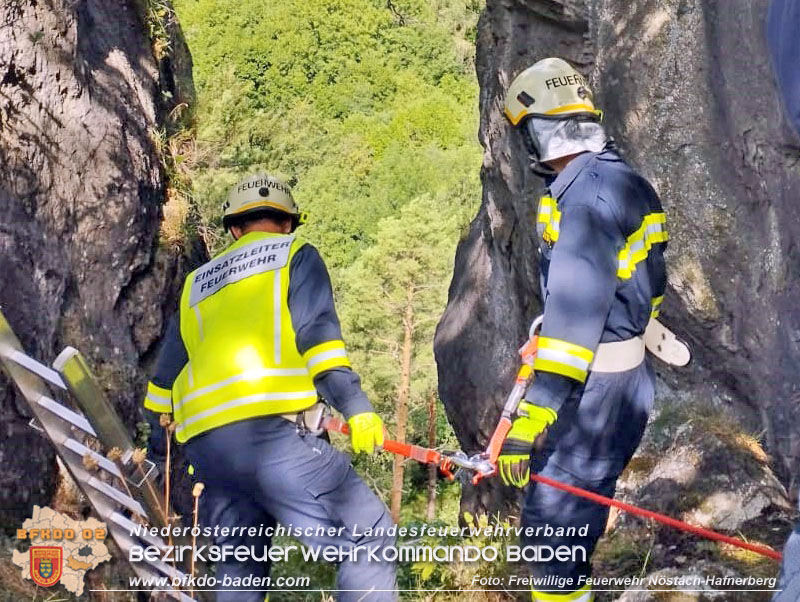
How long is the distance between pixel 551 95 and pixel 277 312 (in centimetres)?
147

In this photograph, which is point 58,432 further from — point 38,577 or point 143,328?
point 143,328

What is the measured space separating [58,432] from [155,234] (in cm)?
517

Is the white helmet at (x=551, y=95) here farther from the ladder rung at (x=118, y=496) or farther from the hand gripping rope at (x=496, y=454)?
the ladder rung at (x=118, y=496)

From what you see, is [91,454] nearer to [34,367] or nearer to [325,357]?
[34,367]

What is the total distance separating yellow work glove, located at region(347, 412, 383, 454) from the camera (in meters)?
4.16

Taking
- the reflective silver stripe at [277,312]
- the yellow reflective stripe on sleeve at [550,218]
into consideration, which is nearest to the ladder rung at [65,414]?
the reflective silver stripe at [277,312]

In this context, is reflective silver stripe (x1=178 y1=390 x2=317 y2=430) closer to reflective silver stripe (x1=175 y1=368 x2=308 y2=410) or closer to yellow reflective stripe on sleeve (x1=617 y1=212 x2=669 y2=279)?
reflective silver stripe (x1=175 y1=368 x2=308 y2=410)

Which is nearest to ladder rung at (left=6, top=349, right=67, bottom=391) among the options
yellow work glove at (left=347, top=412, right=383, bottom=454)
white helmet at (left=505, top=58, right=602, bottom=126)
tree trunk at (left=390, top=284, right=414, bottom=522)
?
yellow work glove at (left=347, top=412, right=383, bottom=454)

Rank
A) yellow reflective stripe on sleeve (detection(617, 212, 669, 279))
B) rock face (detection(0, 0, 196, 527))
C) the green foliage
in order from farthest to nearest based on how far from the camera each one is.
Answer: the green foliage, rock face (detection(0, 0, 196, 527)), yellow reflective stripe on sleeve (detection(617, 212, 669, 279))

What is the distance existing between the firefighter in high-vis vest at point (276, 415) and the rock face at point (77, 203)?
2390mm

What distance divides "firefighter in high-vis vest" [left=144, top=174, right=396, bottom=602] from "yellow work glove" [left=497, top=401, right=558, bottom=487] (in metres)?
0.67

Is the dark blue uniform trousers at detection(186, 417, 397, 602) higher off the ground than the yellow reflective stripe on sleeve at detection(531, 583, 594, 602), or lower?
higher

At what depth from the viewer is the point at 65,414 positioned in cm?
471

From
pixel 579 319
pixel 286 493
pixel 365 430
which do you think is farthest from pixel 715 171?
pixel 286 493
